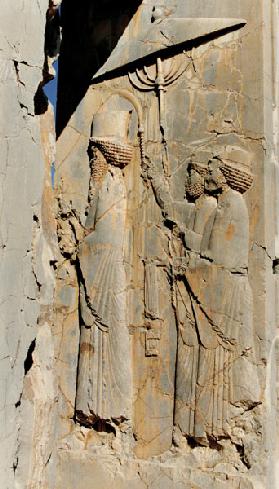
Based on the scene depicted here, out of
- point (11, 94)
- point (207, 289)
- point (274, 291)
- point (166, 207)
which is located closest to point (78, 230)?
point (166, 207)

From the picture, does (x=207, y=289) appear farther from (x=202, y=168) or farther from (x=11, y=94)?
(x=11, y=94)

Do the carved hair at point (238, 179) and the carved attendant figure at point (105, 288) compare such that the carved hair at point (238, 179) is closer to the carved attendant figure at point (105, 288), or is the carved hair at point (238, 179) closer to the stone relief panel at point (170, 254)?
the stone relief panel at point (170, 254)

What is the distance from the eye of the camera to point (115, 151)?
6.03 meters

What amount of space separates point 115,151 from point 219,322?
4.81ft

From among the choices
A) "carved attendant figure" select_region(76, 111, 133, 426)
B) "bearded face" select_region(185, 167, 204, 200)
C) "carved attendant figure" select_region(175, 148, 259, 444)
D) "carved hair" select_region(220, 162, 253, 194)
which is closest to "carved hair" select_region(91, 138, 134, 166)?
"carved attendant figure" select_region(76, 111, 133, 426)

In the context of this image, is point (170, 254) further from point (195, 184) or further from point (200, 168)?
point (200, 168)

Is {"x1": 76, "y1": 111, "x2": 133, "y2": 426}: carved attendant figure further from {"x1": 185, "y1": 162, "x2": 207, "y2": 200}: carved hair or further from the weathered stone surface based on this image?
{"x1": 185, "y1": 162, "x2": 207, "y2": 200}: carved hair

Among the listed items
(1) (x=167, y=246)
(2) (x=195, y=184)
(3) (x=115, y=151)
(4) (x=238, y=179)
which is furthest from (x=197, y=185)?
(3) (x=115, y=151)

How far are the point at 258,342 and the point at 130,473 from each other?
1.26m

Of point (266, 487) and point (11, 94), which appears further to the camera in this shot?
point (266, 487)

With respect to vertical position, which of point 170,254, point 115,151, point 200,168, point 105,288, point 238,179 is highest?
point 115,151

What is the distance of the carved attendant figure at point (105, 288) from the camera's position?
5.78 meters

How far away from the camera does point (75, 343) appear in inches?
237

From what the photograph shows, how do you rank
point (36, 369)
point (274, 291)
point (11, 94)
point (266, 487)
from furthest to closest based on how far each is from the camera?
point (274, 291), point (266, 487), point (36, 369), point (11, 94)
